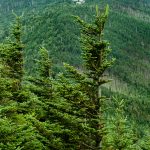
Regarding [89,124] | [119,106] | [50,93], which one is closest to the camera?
[89,124]

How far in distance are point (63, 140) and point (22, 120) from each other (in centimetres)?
202

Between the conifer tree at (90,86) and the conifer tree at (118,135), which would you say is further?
the conifer tree at (118,135)

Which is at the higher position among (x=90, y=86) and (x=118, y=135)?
(x=90, y=86)

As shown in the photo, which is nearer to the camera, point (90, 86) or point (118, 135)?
point (90, 86)

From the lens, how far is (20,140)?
18.2m

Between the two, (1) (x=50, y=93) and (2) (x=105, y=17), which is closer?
(2) (x=105, y=17)

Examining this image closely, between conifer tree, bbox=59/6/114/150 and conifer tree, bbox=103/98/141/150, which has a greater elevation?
conifer tree, bbox=59/6/114/150

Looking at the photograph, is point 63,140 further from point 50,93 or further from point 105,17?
point 50,93

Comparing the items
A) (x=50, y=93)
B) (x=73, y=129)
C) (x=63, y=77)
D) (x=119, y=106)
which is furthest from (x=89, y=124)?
(x=50, y=93)

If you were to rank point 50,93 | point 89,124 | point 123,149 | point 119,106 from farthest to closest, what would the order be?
point 50,93 < point 119,106 < point 123,149 < point 89,124

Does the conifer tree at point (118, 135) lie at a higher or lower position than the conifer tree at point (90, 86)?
lower

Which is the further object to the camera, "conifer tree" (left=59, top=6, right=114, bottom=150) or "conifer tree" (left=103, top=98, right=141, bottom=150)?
"conifer tree" (left=103, top=98, right=141, bottom=150)

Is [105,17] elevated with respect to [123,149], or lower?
elevated

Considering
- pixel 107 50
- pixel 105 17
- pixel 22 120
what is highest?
pixel 105 17
